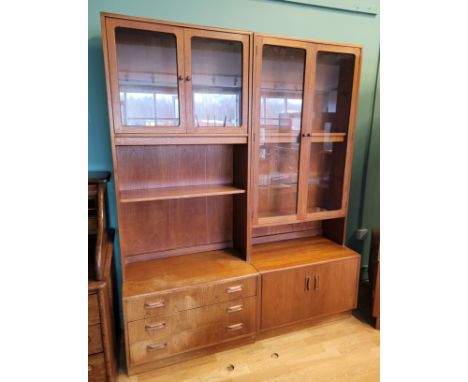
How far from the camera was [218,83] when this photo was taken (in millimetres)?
1789

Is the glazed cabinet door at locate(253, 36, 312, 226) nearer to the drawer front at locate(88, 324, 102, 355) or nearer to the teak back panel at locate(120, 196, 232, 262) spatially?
the teak back panel at locate(120, 196, 232, 262)

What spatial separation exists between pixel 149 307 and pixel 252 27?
195 centimetres

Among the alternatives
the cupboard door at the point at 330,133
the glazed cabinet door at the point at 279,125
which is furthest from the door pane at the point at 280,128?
the cupboard door at the point at 330,133

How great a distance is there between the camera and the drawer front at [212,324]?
5.55ft

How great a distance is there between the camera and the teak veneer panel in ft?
5.42

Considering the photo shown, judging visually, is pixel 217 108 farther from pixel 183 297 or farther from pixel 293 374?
pixel 293 374

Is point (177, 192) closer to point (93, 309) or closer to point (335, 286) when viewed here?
point (93, 309)

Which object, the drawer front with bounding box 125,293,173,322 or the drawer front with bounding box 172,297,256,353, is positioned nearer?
the drawer front with bounding box 125,293,173,322

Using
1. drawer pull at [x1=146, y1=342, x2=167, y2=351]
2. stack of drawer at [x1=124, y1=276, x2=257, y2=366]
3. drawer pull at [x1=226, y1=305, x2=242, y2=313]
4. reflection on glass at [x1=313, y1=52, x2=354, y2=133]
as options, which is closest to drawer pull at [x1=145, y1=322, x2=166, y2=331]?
stack of drawer at [x1=124, y1=276, x2=257, y2=366]

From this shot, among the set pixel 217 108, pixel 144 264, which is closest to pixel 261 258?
pixel 144 264

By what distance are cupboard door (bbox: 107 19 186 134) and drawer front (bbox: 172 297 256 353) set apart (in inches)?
44.1

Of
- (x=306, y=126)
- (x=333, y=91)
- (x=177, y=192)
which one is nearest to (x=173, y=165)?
(x=177, y=192)

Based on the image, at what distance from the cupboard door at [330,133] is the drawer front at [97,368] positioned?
5.17ft
